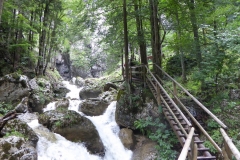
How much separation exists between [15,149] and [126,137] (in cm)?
446

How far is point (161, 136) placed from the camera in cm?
766

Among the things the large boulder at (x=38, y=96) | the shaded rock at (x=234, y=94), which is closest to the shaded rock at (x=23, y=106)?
the large boulder at (x=38, y=96)

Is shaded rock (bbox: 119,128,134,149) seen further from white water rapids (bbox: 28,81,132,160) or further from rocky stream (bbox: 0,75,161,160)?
white water rapids (bbox: 28,81,132,160)

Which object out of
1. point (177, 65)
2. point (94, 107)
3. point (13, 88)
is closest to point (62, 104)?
point (94, 107)

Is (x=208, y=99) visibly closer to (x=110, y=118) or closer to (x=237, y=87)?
(x=237, y=87)

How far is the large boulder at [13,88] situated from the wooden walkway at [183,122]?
22.2 feet

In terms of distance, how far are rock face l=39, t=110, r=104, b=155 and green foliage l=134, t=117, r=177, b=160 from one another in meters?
1.94

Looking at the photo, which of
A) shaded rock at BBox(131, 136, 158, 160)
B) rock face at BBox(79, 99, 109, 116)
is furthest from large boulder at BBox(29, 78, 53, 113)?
Result: shaded rock at BBox(131, 136, 158, 160)

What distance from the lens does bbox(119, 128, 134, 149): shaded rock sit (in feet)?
26.8

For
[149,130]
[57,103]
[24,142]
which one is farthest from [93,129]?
[57,103]

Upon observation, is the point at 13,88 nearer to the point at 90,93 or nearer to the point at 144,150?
the point at 90,93

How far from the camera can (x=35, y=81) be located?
13727 mm

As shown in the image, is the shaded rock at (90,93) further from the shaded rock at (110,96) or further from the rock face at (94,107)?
the rock face at (94,107)

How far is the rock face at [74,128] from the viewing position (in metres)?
7.97
